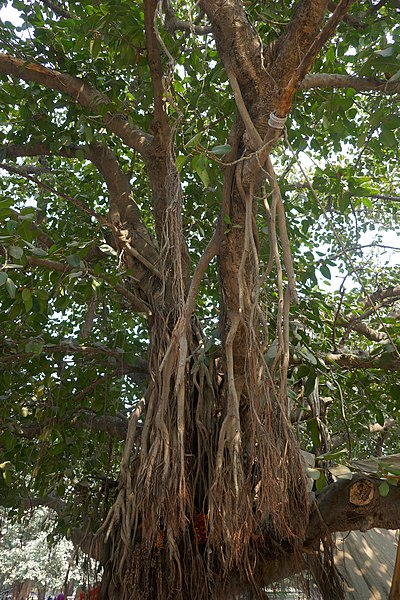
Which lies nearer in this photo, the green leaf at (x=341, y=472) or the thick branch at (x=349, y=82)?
the green leaf at (x=341, y=472)

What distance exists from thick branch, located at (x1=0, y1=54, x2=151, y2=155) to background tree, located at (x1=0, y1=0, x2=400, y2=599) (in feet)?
0.03

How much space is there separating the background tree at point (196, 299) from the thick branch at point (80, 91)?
0.03ft

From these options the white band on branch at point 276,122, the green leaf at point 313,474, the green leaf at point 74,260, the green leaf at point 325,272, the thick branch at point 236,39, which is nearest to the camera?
the white band on branch at point 276,122

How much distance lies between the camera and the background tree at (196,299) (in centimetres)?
167

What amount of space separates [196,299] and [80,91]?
45.1 inches

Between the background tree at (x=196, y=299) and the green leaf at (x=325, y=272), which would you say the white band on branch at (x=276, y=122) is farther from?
the green leaf at (x=325, y=272)

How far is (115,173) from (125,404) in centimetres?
175

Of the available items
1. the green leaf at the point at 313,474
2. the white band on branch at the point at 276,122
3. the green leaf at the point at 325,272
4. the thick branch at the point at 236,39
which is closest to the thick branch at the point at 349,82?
the thick branch at the point at 236,39

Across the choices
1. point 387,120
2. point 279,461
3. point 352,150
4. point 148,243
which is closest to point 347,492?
point 279,461

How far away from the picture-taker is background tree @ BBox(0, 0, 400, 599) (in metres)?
1.67

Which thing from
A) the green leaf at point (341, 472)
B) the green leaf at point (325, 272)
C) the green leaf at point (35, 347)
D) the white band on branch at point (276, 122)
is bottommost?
the green leaf at point (341, 472)

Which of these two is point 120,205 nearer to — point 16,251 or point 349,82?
point 16,251

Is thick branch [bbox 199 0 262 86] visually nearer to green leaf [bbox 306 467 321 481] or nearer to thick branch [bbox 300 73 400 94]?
thick branch [bbox 300 73 400 94]

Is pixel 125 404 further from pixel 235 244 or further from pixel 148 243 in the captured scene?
pixel 235 244
